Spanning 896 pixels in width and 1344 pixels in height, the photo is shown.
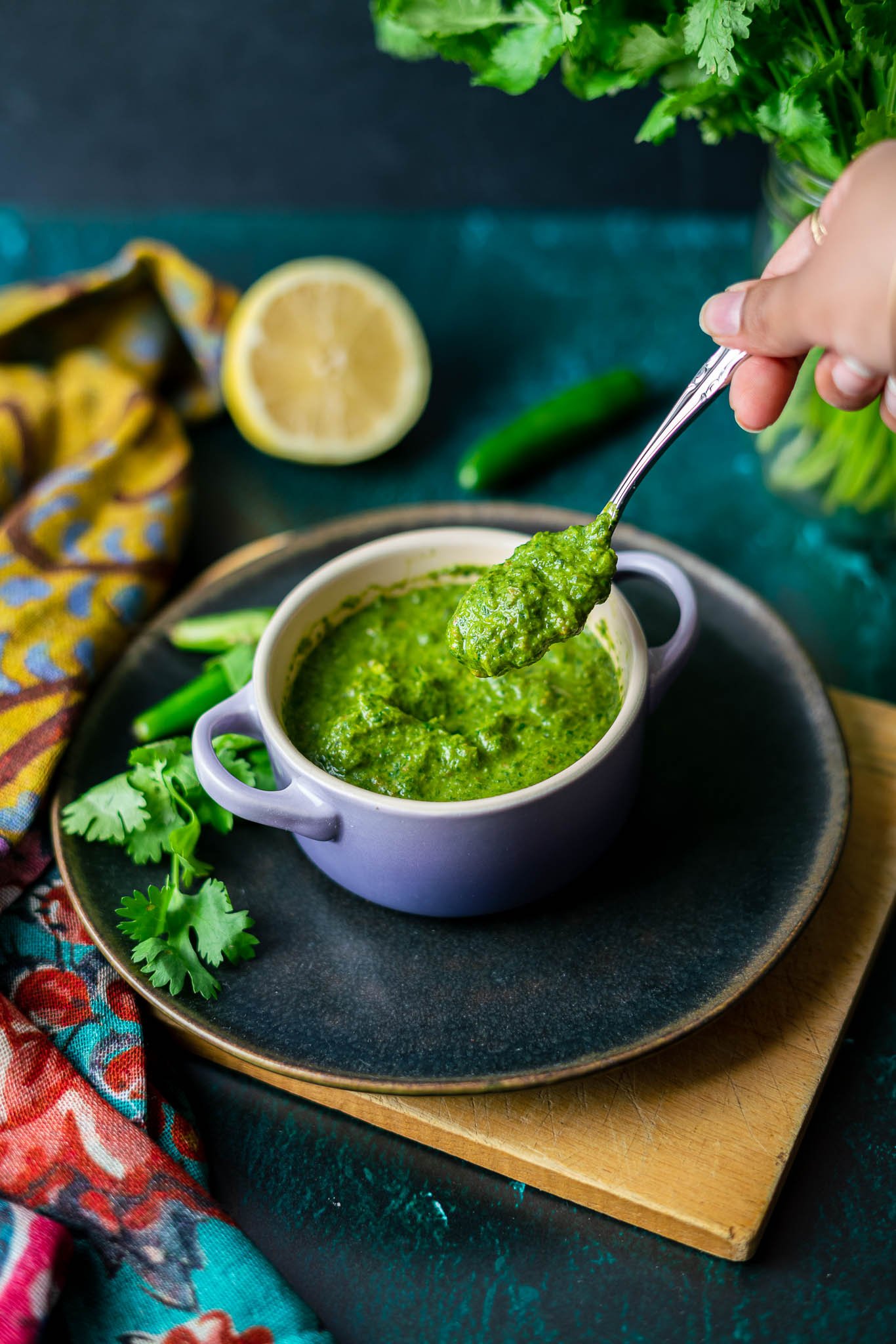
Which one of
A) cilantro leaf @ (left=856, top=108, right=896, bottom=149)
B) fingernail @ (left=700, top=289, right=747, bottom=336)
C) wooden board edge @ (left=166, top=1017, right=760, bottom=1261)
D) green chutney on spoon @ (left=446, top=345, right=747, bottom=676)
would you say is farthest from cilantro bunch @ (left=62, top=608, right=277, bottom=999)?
cilantro leaf @ (left=856, top=108, right=896, bottom=149)

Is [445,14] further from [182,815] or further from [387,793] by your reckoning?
[182,815]

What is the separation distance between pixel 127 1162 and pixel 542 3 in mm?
1683

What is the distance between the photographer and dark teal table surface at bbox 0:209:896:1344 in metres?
1.44

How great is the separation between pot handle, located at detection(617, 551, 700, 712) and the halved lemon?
102 cm

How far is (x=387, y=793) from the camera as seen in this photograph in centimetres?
161

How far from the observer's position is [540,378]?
9.52ft

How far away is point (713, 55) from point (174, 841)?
130 centimetres

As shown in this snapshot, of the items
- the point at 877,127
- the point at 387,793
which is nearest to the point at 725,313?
the point at 877,127

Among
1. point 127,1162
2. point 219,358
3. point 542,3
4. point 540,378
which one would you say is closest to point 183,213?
point 219,358

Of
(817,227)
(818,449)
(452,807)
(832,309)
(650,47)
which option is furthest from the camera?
(818,449)

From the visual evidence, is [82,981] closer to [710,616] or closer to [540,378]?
[710,616]

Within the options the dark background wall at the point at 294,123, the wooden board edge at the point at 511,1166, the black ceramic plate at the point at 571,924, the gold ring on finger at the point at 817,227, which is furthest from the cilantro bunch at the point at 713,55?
the dark background wall at the point at 294,123

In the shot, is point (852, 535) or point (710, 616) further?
point (852, 535)

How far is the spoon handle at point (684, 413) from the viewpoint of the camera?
1628mm
